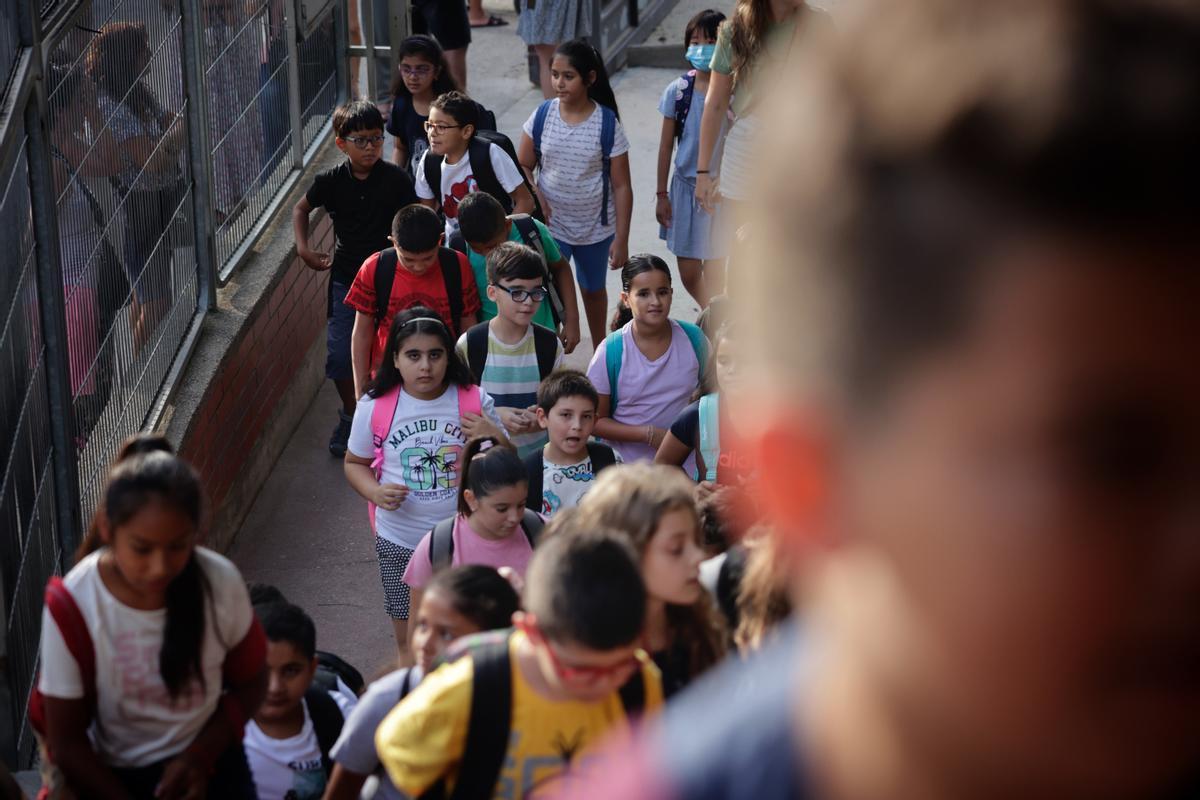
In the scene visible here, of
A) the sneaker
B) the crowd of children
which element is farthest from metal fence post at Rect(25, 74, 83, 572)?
the crowd of children

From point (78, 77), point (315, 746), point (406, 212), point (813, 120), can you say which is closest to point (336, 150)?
point (406, 212)

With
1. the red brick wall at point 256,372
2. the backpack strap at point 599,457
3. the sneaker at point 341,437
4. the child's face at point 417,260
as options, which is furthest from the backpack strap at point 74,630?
the sneaker at point 341,437

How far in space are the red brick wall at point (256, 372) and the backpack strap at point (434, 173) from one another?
3.12 ft

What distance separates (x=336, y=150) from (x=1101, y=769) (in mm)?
9354

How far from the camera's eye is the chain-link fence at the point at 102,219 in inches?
180

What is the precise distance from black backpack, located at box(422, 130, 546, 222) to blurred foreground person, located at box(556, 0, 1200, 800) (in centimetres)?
691

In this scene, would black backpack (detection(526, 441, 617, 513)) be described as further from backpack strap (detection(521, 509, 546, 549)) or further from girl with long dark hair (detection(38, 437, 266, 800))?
girl with long dark hair (detection(38, 437, 266, 800))

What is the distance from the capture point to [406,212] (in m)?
6.63

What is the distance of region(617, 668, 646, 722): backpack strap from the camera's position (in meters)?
3.05

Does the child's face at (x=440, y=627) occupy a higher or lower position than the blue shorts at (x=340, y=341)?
higher

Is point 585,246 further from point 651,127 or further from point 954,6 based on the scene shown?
point 954,6

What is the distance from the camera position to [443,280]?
22.4 feet

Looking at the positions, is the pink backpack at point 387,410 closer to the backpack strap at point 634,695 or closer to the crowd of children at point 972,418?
the backpack strap at point 634,695

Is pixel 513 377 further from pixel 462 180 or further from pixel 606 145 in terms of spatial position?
pixel 606 145
